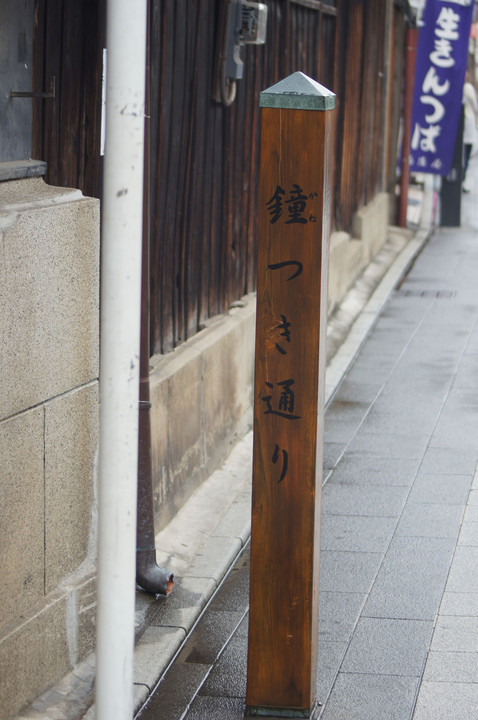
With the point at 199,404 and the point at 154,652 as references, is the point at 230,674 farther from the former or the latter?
the point at 199,404

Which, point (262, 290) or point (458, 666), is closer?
point (262, 290)

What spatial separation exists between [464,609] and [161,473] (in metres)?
1.96

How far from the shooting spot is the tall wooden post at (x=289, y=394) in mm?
4395

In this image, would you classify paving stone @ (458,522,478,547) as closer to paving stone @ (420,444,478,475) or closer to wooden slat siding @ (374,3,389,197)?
paving stone @ (420,444,478,475)

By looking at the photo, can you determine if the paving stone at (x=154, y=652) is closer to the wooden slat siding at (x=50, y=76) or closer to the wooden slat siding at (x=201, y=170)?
the wooden slat siding at (x=50, y=76)

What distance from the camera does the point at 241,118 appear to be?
8.71 meters

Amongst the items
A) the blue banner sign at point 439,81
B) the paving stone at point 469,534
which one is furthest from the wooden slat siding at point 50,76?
the blue banner sign at point 439,81

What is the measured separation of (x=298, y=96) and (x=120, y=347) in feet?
4.28

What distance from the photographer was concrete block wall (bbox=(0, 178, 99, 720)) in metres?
4.39

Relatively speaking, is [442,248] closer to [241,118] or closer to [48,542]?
[241,118]

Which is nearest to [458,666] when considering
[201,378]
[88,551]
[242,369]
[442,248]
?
[88,551]

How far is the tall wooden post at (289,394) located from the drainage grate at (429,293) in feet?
30.9

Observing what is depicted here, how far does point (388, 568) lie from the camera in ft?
20.9

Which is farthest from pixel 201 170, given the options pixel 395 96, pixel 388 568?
pixel 395 96
